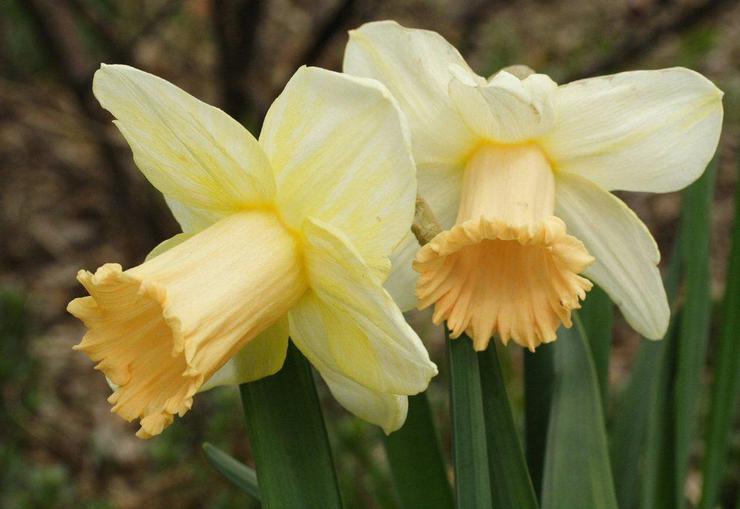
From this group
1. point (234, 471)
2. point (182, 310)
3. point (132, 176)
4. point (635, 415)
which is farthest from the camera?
point (132, 176)

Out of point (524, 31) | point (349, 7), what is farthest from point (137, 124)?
point (524, 31)

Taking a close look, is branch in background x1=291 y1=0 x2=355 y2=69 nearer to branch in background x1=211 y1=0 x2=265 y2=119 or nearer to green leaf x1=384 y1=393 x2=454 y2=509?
branch in background x1=211 y1=0 x2=265 y2=119

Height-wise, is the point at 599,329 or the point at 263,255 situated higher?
the point at 263,255

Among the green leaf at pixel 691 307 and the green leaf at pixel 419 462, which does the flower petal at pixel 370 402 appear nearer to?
the green leaf at pixel 419 462

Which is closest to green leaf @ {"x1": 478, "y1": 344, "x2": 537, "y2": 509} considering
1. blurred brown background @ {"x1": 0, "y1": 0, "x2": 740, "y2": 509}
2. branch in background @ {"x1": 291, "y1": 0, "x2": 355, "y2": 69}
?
blurred brown background @ {"x1": 0, "y1": 0, "x2": 740, "y2": 509}

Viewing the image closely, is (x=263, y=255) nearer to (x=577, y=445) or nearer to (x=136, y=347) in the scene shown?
(x=136, y=347)

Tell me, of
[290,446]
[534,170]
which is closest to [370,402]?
[290,446]

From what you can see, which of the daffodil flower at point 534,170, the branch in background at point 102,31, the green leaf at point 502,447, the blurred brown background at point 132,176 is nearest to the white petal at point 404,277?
the daffodil flower at point 534,170

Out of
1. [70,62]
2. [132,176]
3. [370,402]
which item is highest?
[370,402]
